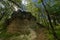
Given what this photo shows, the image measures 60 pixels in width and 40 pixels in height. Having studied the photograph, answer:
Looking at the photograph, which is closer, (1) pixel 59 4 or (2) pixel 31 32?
(2) pixel 31 32

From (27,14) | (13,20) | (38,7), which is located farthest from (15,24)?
(38,7)

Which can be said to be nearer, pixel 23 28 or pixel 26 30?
pixel 26 30

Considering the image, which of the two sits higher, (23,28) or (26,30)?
(23,28)

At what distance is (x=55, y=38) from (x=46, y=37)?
1.88 ft

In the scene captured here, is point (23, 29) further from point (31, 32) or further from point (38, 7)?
point (38, 7)

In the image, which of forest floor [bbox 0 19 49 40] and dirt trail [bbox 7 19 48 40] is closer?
forest floor [bbox 0 19 49 40]

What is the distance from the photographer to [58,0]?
727 inches

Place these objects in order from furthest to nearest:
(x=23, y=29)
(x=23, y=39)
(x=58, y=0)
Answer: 1. (x=58, y=0)
2. (x=23, y=29)
3. (x=23, y=39)

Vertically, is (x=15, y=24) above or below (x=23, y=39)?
above

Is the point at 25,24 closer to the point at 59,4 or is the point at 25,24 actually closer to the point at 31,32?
the point at 31,32

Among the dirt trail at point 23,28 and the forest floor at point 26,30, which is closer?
the forest floor at point 26,30

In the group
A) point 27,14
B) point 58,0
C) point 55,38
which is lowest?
point 55,38

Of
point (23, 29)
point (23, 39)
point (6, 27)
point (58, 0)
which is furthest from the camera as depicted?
point (58, 0)

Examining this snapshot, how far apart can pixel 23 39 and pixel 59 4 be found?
1029 cm
